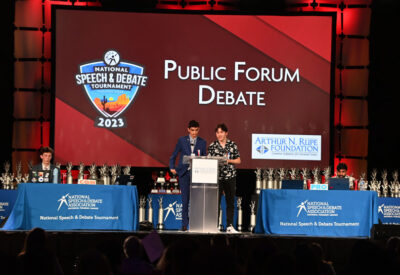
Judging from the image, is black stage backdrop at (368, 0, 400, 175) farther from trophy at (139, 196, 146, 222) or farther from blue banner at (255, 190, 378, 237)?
trophy at (139, 196, 146, 222)

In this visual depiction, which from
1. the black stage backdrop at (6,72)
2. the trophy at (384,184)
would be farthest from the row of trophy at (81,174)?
the trophy at (384,184)

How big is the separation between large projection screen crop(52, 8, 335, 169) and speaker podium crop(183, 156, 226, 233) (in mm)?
2928

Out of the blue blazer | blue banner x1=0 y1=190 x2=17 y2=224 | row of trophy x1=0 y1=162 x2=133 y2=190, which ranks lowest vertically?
blue banner x1=0 y1=190 x2=17 y2=224

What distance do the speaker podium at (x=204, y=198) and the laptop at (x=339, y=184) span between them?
1.48 m

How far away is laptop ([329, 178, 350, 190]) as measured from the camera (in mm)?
8773

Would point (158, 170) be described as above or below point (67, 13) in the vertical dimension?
below

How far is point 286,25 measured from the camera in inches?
455

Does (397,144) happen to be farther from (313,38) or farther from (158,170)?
(158,170)

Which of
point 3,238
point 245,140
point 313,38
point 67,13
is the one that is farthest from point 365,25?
point 3,238

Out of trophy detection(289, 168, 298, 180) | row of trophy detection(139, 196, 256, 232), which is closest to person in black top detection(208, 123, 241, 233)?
row of trophy detection(139, 196, 256, 232)

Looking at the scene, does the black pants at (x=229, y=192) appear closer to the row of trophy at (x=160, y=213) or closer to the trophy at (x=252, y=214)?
the row of trophy at (x=160, y=213)

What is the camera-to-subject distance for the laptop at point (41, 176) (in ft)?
27.9

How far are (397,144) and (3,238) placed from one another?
7.10 m

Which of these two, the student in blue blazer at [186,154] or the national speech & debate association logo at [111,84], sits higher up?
the national speech & debate association logo at [111,84]
